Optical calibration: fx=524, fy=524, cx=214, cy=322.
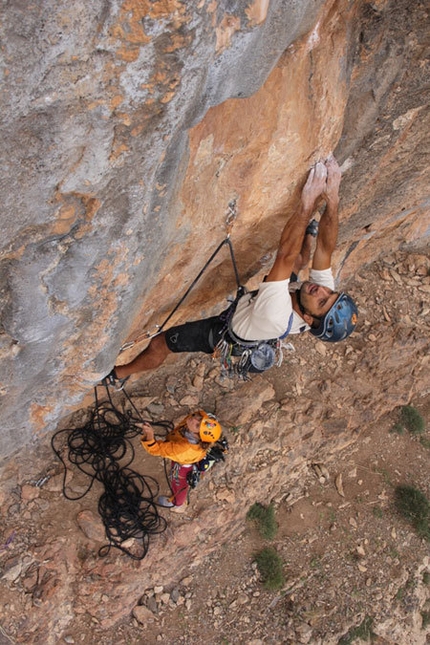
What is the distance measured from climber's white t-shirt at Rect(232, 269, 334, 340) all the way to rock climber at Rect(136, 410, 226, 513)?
1.10 metres

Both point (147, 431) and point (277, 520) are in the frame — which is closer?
point (147, 431)

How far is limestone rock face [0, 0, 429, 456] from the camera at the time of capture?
1687mm

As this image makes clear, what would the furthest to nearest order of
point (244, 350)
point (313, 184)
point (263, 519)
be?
point (263, 519), point (244, 350), point (313, 184)

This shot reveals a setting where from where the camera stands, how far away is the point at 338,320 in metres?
3.46

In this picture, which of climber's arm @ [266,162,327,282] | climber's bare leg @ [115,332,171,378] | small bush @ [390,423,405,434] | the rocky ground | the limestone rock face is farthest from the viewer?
small bush @ [390,423,405,434]

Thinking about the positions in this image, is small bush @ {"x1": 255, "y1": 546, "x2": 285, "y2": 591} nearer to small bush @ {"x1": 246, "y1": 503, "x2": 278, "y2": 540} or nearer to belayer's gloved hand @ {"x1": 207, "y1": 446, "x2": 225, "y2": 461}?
small bush @ {"x1": 246, "y1": 503, "x2": 278, "y2": 540}

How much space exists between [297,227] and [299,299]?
548mm

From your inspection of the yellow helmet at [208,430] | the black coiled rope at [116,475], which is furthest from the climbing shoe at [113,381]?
the yellow helmet at [208,430]

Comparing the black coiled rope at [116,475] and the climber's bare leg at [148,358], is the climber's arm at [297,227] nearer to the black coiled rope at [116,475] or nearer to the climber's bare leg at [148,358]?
the climber's bare leg at [148,358]

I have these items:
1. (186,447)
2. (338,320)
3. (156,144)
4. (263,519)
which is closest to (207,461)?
(186,447)

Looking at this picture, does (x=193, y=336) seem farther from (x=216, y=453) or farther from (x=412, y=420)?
(x=412, y=420)

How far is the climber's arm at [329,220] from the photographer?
3436 mm

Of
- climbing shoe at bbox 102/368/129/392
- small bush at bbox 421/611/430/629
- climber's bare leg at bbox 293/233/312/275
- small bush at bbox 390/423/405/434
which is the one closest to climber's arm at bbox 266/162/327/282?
climber's bare leg at bbox 293/233/312/275

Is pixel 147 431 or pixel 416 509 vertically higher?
pixel 147 431
